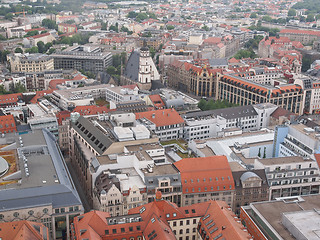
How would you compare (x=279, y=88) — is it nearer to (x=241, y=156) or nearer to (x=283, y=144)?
(x=283, y=144)

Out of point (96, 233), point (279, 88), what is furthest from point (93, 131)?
point (279, 88)

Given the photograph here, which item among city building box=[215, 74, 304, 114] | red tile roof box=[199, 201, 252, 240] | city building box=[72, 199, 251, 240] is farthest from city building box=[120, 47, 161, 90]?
red tile roof box=[199, 201, 252, 240]

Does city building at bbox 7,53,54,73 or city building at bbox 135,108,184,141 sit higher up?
city building at bbox 7,53,54,73

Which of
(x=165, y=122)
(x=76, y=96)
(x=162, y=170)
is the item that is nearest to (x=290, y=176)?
(x=162, y=170)

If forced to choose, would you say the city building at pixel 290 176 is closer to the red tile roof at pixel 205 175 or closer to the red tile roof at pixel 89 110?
the red tile roof at pixel 205 175

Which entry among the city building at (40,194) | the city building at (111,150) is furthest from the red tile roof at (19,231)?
the city building at (111,150)

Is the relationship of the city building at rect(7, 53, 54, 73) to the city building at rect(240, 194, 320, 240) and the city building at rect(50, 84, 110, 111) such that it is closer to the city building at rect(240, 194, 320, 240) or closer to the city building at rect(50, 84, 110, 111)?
the city building at rect(50, 84, 110, 111)

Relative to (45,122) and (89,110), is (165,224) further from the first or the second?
(89,110)
